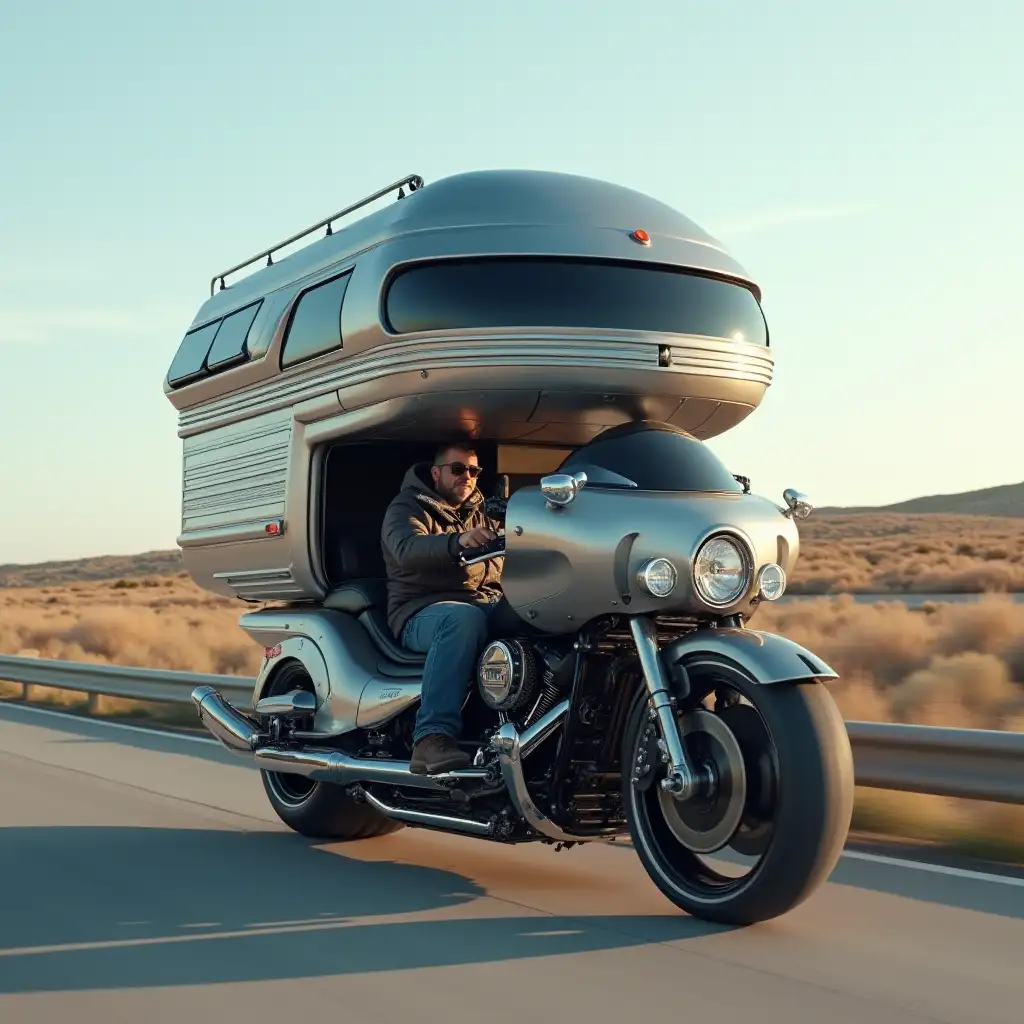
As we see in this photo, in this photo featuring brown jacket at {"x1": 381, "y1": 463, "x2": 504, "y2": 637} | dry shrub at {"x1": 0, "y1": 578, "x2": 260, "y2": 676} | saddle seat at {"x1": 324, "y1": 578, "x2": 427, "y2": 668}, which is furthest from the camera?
dry shrub at {"x1": 0, "y1": 578, "x2": 260, "y2": 676}

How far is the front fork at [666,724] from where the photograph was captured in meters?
5.81

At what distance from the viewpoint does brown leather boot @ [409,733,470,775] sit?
21.8 feet

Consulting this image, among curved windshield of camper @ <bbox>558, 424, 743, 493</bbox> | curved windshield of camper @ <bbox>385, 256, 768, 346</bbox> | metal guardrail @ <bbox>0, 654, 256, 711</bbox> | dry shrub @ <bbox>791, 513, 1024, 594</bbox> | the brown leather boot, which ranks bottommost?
the brown leather boot

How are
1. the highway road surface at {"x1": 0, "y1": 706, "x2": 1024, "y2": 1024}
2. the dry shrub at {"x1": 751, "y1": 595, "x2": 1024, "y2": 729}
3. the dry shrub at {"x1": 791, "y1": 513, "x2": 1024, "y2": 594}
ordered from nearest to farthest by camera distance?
the highway road surface at {"x1": 0, "y1": 706, "x2": 1024, "y2": 1024}
the dry shrub at {"x1": 751, "y1": 595, "x2": 1024, "y2": 729}
the dry shrub at {"x1": 791, "y1": 513, "x2": 1024, "y2": 594}

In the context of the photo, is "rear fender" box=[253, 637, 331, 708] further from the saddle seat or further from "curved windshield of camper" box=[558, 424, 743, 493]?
"curved windshield of camper" box=[558, 424, 743, 493]

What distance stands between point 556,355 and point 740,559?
1239 mm

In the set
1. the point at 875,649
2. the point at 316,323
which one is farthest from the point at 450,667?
the point at 875,649

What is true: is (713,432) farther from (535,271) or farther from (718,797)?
(718,797)

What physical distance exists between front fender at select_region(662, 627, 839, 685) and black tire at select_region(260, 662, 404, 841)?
243 centimetres

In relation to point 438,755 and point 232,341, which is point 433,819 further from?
point 232,341

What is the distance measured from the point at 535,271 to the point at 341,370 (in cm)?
120

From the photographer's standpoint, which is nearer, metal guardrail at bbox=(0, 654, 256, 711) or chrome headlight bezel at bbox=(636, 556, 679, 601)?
chrome headlight bezel at bbox=(636, 556, 679, 601)

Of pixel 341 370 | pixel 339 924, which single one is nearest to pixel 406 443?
pixel 341 370

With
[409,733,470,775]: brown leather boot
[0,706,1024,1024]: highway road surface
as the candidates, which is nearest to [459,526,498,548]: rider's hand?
[409,733,470,775]: brown leather boot
